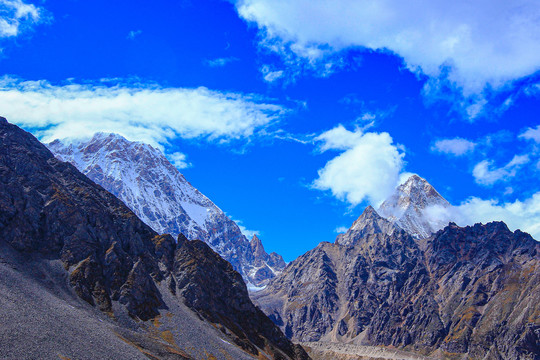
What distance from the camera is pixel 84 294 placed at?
154 metres

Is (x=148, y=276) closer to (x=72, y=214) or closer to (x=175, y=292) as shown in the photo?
(x=175, y=292)

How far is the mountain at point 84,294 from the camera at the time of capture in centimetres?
11106

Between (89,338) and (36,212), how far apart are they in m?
80.1

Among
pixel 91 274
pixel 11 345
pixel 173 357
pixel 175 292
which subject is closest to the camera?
pixel 11 345

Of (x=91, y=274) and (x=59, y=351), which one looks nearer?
(x=59, y=351)

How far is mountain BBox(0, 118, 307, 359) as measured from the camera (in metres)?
111

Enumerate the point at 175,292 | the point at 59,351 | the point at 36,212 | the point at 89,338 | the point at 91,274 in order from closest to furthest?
the point at 59,351
the point at 89,338
the point at 91,274
the point at 36,212
the point at 175,292

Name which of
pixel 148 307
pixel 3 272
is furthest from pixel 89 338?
pixel 148 307

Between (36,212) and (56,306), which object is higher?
(36,212)

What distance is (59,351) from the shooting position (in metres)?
97.7

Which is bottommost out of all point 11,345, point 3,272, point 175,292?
point 11,345

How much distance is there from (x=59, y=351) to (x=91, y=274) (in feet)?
228

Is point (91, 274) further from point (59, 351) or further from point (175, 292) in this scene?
point (59, 351)

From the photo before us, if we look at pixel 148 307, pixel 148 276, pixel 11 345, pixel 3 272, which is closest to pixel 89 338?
pixel 11 345
